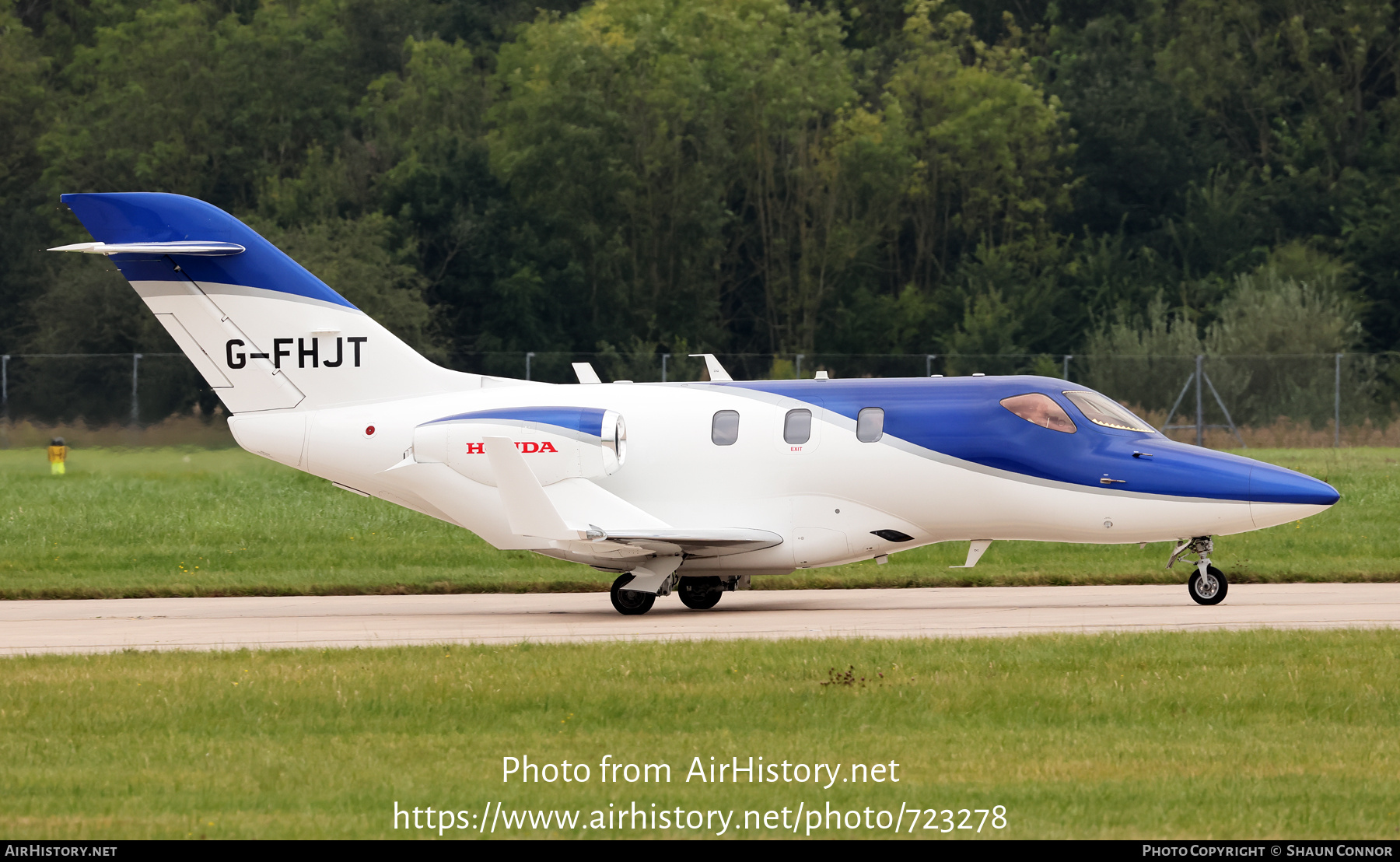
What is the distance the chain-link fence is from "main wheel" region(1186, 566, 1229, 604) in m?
22.9

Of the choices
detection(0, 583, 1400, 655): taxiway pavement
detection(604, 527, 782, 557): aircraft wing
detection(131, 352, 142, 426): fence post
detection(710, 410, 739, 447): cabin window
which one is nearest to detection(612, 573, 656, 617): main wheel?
detection(0, 583, 1400, 655): taxiway pavement

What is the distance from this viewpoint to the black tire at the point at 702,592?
21031 mm

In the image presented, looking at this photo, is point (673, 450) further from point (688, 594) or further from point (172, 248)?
point (172, 248)

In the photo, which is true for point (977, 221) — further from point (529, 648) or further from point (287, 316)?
point (529, 648)

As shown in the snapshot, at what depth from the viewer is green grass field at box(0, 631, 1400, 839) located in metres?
9.70

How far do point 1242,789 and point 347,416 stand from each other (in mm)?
13399

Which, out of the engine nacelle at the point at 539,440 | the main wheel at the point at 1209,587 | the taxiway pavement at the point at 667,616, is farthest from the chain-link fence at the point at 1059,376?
the main wheel at the point at 1209,587

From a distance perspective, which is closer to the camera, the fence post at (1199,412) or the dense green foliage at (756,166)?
the fence post at (1199,412)

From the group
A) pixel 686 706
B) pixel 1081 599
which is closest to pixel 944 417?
pixel 1081 599

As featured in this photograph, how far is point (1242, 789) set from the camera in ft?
32.9

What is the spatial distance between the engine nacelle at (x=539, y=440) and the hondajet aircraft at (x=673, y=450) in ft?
0.07

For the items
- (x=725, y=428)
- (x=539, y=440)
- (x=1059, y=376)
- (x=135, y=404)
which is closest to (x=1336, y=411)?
(x=1059, y=376)

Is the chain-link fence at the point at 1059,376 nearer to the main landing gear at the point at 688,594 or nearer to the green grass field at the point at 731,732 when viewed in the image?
the main landing gear at the point at 688,594

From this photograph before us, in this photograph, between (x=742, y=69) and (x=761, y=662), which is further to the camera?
(x=742, y=69)
